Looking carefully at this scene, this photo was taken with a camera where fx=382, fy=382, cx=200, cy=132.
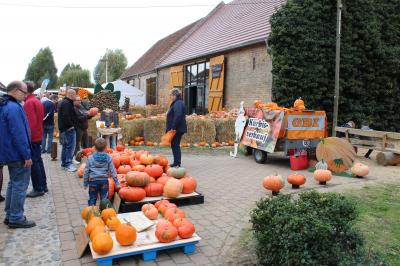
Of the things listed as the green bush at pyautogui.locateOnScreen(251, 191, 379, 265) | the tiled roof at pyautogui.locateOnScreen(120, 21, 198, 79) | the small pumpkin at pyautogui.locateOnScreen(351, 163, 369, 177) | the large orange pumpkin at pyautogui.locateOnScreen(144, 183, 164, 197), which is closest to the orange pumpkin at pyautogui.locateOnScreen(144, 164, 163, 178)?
the large orange pumpkin at pyautogui.locateOnScreen(144, 183, 164, 197)

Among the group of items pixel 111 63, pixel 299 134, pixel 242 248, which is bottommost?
pixel 242 248

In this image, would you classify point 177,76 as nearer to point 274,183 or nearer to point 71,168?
point 71,168

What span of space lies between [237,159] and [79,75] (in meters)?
78.0

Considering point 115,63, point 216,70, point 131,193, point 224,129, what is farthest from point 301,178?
point 115,63

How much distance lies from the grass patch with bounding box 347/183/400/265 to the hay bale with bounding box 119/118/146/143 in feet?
30.4

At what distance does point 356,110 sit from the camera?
15.6 m

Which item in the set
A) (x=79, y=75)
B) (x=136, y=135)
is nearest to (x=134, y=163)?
(x=136, y=135)

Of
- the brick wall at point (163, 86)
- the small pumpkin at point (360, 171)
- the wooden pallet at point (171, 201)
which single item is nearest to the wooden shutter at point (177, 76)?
the brick wall at point (163, 86)

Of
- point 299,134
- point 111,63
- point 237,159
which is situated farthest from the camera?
point 111,63

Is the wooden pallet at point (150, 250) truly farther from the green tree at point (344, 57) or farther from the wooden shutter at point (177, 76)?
the wooden shutter at point (177, 76)

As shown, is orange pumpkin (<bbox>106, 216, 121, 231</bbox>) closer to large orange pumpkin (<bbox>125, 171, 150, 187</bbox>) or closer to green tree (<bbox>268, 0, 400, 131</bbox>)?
large orange pumpkin (<bbox>125, 171, 150, 187</bbox>)

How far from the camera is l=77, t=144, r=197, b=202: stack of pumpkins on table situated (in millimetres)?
5964

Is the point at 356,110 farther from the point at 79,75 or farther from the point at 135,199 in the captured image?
the point at 79,75

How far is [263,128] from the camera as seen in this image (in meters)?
10.7
